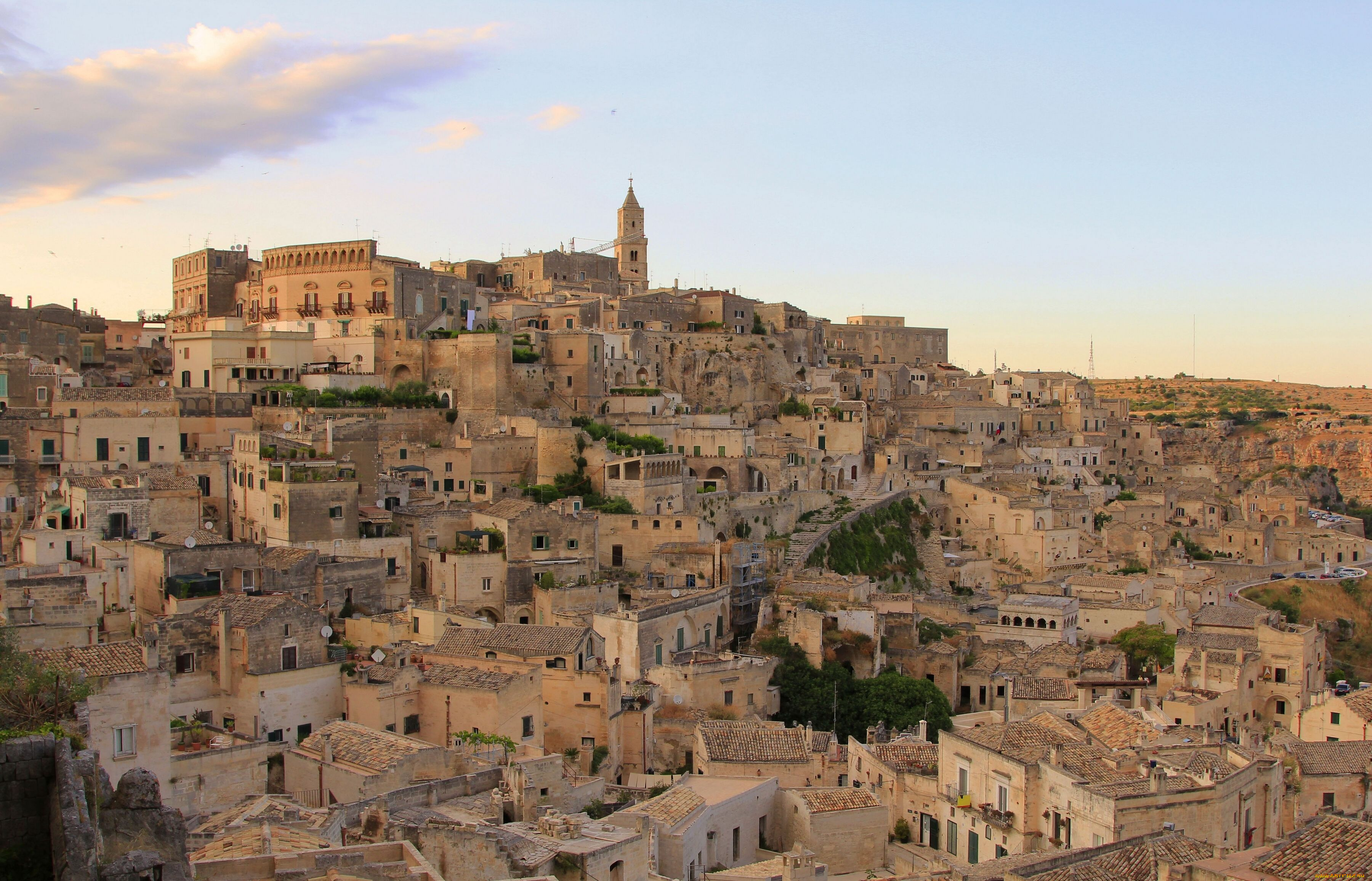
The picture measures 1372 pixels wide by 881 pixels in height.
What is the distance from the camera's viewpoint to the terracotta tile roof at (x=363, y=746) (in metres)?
17.9

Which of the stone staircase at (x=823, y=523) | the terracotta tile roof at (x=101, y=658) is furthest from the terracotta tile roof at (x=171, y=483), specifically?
the stone staircase at (x=823, y=523)

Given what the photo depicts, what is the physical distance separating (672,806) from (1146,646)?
21.0 m

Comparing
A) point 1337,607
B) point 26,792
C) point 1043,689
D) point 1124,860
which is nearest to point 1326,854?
point 1124,860

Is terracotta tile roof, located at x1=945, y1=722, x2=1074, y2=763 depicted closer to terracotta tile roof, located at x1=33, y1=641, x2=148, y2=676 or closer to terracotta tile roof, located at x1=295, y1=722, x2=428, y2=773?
terracotta tile roof, located at x1=295, y1=722, x2=428, y2=773

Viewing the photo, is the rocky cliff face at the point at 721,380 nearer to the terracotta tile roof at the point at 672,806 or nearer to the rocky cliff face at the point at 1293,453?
the rocky cliff face at the point at 1293,453

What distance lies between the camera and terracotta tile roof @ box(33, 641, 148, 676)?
56.0ft

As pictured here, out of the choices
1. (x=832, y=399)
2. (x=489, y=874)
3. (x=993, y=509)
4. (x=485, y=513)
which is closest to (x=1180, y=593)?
(x=993, y=509)

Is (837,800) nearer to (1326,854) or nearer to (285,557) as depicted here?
(1326,854)

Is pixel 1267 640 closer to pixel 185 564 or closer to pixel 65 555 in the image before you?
pixel 185 564

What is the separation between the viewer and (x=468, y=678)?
71.9 ft

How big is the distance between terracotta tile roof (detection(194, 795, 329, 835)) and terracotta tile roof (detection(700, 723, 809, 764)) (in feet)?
28.8

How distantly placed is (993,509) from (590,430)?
17006 mm

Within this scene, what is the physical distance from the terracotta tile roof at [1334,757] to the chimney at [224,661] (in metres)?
17.8

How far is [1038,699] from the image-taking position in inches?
1154
